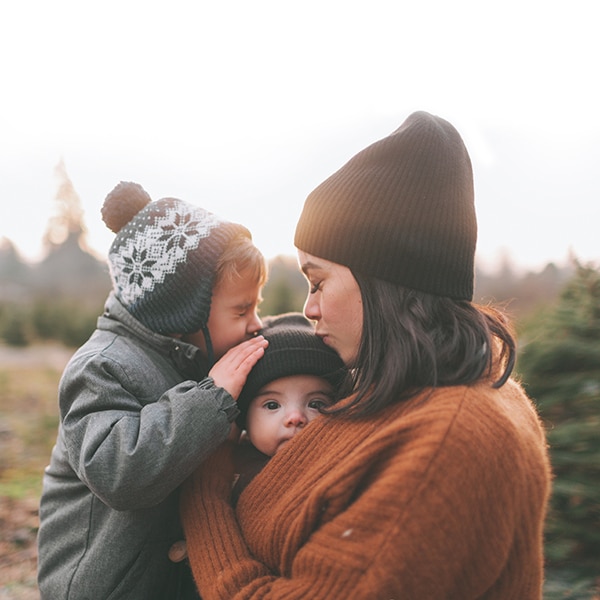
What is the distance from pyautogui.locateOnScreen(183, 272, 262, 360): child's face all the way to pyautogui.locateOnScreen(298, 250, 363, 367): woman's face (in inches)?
17.8

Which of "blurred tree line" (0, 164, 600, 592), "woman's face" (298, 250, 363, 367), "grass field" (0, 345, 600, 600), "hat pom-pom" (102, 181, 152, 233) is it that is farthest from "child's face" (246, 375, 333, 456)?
"grass field" (0, 345, 600, 600)

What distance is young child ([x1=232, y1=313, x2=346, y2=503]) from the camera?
6.86 ft

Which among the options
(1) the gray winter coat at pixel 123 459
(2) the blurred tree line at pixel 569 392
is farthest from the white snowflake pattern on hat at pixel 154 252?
(2) the blurred tree line at pixel 569 392

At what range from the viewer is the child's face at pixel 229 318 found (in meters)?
2.29

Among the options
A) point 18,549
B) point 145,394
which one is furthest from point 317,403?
point 18,549

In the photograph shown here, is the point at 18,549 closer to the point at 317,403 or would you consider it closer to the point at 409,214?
the point at 317,403

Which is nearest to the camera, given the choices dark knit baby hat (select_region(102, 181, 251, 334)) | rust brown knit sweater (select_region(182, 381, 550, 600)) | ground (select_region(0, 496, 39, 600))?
rust brown knit sweater (select_region(182, 381, 550, 600))

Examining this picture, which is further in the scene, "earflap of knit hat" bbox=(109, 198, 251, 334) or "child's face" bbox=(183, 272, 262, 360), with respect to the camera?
"child's face" bbox=(183, 272, 262, 360)

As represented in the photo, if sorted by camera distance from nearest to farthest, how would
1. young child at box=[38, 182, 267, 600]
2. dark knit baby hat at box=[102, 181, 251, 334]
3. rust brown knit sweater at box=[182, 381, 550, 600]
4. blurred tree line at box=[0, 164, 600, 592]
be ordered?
1. rust brown knit sweater at box=[182, 381, 550, 600]
2. young child at box=[38, 182, 267, 600]
3. dark knit baby hat at box=[102, 181, 251, 334]
4. blurred tree line at box=[0, 164, 600, 592]

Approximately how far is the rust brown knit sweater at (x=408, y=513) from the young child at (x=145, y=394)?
31 cm

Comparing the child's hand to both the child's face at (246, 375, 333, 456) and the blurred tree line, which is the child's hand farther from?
the blurred tree line

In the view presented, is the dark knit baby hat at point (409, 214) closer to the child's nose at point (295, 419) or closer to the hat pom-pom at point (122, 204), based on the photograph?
the child's nose at point (295, 419)

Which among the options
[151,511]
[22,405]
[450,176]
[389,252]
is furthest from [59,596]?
[22,405]

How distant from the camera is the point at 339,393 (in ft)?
6.70
